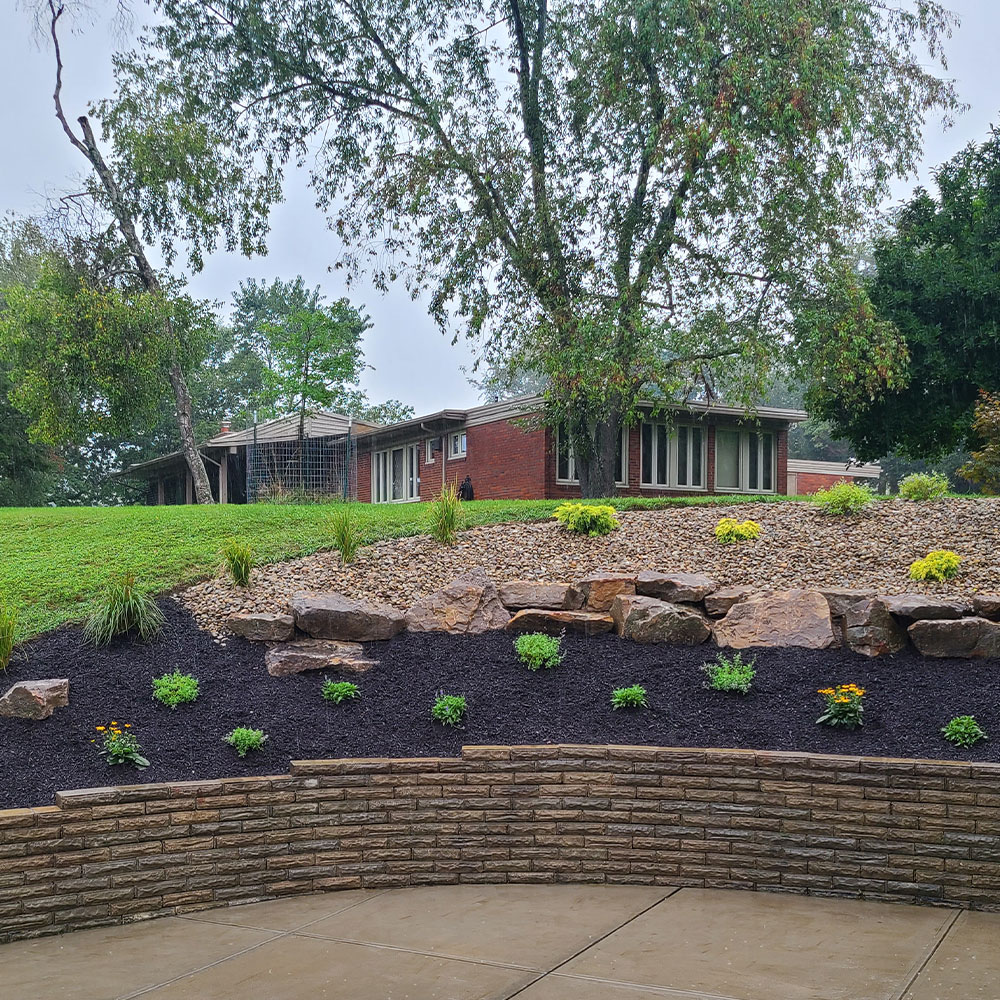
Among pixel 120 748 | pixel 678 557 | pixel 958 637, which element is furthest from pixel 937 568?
pixel 120 748

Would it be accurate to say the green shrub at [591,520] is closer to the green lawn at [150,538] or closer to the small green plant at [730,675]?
the green lawn at [150,538]

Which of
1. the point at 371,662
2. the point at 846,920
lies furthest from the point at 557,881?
the point at 371,662

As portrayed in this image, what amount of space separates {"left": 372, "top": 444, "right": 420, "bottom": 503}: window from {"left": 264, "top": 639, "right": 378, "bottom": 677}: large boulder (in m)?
17.8

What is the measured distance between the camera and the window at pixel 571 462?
19938mm

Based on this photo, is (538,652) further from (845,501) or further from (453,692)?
(845,501)

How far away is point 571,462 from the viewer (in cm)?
2166

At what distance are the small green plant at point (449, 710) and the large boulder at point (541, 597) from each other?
158 cm

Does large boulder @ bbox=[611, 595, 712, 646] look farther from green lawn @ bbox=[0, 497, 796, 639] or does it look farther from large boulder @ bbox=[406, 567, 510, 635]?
green lawn @ bbox=[0, 497, 796, 639]

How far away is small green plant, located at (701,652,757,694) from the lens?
6.22 m

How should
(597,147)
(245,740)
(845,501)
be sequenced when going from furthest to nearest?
(597,147) < (845,501) < (245,740)

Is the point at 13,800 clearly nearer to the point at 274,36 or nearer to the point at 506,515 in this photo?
the point at 506,515

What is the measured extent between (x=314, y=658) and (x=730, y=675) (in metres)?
2.79

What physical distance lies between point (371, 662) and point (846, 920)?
349 centimetres

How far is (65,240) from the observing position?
19375 millimetres
